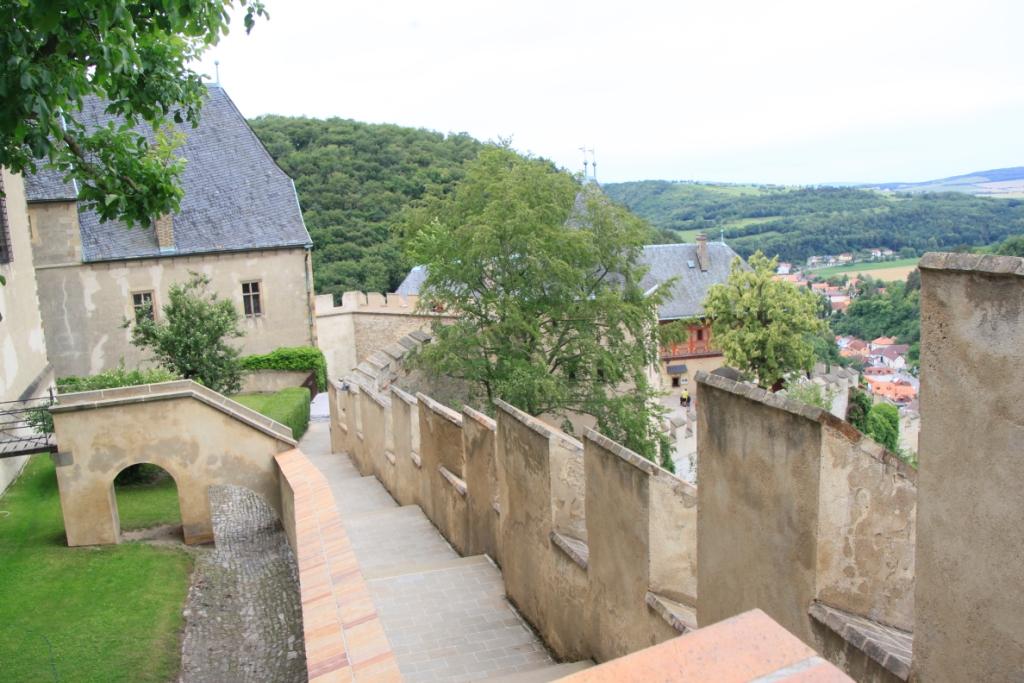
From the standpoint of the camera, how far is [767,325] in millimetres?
36594

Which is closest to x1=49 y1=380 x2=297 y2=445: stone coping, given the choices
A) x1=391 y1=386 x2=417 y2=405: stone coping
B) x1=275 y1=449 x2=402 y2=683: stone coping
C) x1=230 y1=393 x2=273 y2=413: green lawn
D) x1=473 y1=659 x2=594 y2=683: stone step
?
x1=391 y1=386 x2=417 y2=405: stone coping

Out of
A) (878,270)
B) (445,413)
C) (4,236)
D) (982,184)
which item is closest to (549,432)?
(445,413)

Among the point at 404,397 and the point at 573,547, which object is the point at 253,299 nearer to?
the point at 404,397

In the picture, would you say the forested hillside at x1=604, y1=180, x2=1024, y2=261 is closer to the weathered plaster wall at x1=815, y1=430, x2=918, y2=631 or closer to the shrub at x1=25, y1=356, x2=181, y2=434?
the shrub at x1=25, y1=356, x2=181, y2=434

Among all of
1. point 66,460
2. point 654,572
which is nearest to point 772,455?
point 654,572

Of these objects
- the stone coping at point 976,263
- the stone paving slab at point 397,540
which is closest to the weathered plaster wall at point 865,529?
the stone coping at point 976,263

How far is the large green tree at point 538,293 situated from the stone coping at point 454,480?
28.0ft

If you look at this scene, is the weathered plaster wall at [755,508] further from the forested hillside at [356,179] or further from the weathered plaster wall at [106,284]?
the forested hillside at [356,179]

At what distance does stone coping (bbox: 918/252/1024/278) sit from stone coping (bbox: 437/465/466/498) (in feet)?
26.2

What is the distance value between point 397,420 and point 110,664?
581 centimetres

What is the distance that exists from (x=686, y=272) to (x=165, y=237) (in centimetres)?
2643

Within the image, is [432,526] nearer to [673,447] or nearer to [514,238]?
[514,238]

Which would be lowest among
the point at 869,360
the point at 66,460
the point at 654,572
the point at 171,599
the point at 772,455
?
the point at 869,360

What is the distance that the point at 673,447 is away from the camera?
2627 cm
